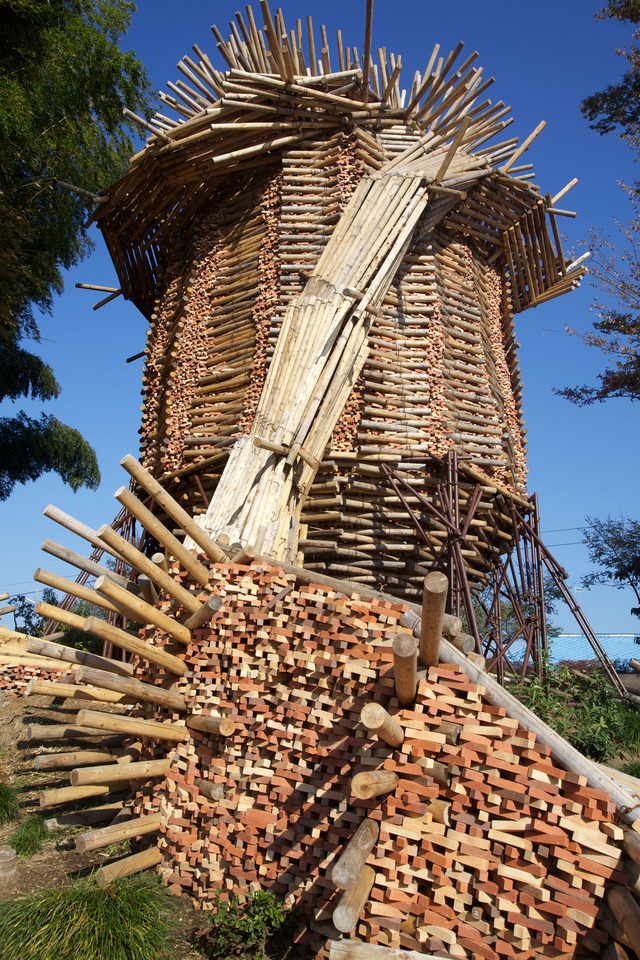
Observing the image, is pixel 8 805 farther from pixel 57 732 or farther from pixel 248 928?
pixel 248 928

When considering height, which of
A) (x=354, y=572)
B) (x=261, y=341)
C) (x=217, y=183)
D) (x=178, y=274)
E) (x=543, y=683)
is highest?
(x=217, y=183)

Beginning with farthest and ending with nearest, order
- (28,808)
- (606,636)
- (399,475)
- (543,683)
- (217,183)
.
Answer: (606,636)
(217,183)
(399,475)
(543,683)
(28,808)

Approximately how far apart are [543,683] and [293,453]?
207 inches

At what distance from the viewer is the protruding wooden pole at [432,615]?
13.2 ft

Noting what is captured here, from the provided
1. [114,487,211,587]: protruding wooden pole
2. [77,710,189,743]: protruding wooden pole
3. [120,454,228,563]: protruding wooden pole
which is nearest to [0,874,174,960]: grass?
[77,710,189,743]: protruding wooden pole

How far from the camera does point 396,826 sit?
4.34 meters

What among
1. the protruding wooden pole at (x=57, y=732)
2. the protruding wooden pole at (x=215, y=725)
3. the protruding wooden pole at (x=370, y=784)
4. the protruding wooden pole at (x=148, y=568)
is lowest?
the protruding wooden pole at (x=57, y=732)

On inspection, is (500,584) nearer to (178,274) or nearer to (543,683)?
(543,683)

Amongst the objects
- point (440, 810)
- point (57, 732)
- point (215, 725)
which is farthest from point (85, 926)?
point (57, 732)

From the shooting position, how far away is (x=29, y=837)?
6199 millimetres

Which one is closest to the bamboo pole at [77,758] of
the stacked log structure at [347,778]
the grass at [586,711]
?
the stacked log structure at [347,778]

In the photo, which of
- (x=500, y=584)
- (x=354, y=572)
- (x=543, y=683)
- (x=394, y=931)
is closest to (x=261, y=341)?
(x=354, y=572)

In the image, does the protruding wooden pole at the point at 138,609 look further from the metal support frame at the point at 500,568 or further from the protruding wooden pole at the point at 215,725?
the metal support frame at the point at 500,568

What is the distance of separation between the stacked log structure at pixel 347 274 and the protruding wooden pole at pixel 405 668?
4.74m
